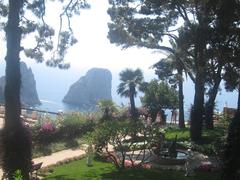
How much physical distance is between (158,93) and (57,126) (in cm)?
1266

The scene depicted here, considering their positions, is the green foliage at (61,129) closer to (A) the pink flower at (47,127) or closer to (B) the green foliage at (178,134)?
(A) the pink flower at (47,127)

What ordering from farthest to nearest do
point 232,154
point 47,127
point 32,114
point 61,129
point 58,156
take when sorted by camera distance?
point 32,114 → point 61,129 → point 47,127 → point 58,156 → point 232,154

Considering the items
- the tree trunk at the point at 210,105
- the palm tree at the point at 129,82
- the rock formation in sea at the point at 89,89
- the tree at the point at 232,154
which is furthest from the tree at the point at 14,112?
the rock formation in sea at the point at 89,89

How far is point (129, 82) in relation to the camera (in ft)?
135

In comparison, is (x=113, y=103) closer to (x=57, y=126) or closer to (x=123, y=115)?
(x=123, y=115)

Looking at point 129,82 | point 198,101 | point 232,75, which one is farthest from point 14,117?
point 129,82

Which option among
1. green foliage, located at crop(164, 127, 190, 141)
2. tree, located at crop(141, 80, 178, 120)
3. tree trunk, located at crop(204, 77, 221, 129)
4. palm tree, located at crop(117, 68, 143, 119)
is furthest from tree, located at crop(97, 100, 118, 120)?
tree trunk, located at crop(204, 77, 221, 129)

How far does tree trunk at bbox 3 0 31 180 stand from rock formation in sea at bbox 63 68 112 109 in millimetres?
93055

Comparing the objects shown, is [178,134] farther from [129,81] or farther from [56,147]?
[129,81]

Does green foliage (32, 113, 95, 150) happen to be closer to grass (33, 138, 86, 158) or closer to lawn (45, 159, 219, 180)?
grass (33, 138, 86, 158)

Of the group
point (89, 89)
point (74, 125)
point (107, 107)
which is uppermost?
point (89, 89)

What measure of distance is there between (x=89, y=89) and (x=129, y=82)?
74636 mm

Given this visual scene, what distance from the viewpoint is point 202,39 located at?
25.6 m

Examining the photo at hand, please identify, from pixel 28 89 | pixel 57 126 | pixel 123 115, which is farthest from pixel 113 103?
pixel 28 89
